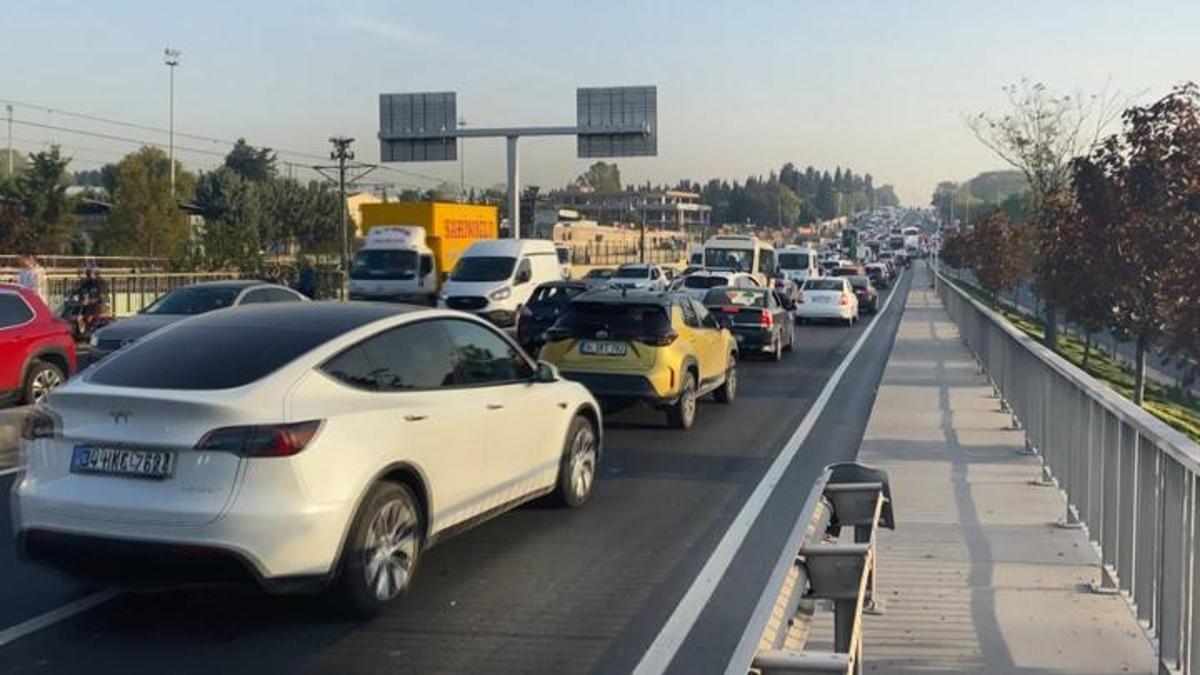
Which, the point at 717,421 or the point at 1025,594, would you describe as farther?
the point at 717,421

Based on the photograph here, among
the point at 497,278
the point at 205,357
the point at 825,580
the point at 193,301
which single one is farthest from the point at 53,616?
the point at 497,278

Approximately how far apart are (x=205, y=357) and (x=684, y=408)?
775cm

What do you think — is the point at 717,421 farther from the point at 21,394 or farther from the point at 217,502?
the point at 217,502

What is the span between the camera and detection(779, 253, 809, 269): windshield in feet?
167

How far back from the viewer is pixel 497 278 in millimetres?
30953

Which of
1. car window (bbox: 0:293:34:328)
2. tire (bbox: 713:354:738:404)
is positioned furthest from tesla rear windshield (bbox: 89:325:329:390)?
tire (bbox: 713:354:738:404)

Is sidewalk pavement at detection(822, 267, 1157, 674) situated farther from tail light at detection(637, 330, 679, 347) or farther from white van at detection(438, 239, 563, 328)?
white van at detection(438, 239, 563, 328)

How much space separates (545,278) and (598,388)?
64.6ft

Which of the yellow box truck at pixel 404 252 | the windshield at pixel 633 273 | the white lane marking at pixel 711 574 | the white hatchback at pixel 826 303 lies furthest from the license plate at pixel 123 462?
the windshield at pixel 633 273

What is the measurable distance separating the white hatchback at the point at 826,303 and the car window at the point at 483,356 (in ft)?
86.8

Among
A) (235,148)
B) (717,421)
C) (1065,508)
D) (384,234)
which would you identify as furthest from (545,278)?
(235,148)

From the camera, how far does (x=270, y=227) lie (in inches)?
3123

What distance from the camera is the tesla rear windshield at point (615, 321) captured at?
13.3 m

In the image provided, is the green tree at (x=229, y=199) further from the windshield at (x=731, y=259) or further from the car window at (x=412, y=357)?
the car window at (x=412, y=357)
